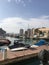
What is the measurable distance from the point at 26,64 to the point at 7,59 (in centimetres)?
245

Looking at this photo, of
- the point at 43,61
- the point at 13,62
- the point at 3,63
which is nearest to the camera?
the point at 43,61

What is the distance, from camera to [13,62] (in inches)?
500

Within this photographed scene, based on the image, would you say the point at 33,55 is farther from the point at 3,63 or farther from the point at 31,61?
the point at 3,63

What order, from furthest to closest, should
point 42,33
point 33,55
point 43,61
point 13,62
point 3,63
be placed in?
point 42,33 → point 33,55 → point 13,62 → point 3,63 → point 43,61

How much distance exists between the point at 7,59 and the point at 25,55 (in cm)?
252

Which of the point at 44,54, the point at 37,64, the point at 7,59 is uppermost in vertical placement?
the point at 44,54

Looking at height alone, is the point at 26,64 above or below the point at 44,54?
below

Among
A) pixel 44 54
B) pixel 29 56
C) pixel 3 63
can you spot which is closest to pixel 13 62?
pixel 3 63

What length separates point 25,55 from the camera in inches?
555

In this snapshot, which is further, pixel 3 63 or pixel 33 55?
pixel 33 55

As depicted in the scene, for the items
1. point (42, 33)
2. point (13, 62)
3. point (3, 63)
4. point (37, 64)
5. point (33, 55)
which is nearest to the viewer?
point (3, 63)

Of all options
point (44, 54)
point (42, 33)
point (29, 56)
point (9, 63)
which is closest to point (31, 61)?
point (29, 56)

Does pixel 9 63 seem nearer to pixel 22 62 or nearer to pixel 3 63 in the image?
pixel 3 63

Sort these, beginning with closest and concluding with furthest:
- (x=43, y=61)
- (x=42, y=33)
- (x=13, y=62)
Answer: (x=43, y=61) < (x=13, y=62) < (x=42, y=33)
